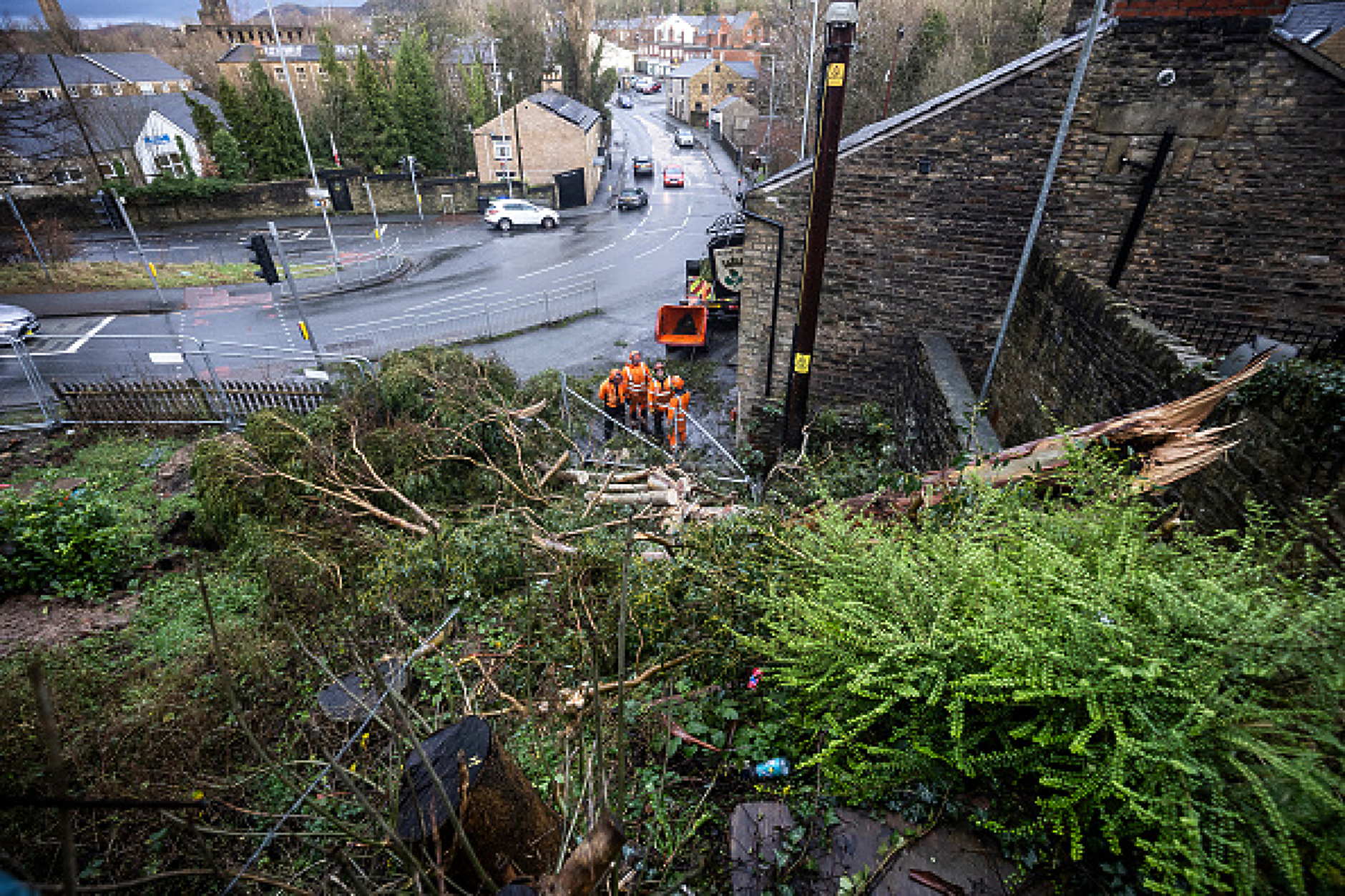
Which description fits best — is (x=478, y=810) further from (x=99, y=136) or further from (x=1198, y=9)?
(x=99, y=136)

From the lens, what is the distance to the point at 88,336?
1720 centimetres

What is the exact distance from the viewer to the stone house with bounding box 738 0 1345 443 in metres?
6.39

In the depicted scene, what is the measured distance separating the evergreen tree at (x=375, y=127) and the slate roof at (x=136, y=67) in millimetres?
25848

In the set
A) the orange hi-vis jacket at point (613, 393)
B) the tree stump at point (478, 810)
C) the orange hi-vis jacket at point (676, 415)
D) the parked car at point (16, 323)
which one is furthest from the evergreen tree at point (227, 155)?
the tree stump at point (478, 810)

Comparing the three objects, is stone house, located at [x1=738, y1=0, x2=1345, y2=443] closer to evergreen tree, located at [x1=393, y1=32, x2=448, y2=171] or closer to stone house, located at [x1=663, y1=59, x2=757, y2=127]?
evergreen tree, located at [x1=393, y1=32, x2=448, y2=171]

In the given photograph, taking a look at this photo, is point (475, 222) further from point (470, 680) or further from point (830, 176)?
point (470, 680)

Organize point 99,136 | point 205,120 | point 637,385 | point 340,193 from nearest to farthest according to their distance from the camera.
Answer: point 637,385 → point 205,120 → point 340,193 → point 99,136

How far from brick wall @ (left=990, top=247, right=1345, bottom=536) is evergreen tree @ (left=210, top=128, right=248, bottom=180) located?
1547 inches

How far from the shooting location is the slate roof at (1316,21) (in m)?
20.0

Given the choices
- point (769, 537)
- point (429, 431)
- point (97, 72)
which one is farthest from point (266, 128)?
point (769, 537)

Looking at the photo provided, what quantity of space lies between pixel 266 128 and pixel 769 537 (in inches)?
1628

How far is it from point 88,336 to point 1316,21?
41.4 metres

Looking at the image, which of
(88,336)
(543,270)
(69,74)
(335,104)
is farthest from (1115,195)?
(69,74)

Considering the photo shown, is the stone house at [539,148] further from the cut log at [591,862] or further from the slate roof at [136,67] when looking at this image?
the cut log at [591,862]
